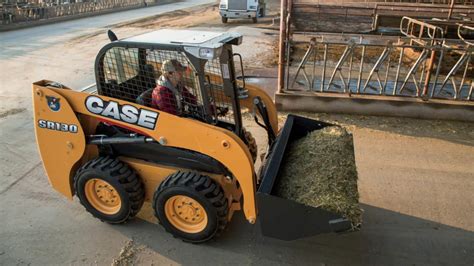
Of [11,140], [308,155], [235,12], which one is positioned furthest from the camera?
[235,12]

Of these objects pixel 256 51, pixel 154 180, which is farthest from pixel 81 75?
pixel 154 180

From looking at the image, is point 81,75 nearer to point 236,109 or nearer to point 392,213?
point 236,109

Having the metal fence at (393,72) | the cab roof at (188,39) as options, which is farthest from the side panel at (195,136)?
the metal fence at (393,72)

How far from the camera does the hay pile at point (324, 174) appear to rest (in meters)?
3.67

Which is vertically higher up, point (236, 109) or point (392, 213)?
point (236, 109)

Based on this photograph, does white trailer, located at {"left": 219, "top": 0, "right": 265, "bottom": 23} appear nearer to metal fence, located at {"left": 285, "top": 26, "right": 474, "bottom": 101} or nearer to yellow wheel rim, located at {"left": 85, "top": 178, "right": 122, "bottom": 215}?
metal fence, located at {"left": 285, "top": 26, "right": 474, "bottom": 101}

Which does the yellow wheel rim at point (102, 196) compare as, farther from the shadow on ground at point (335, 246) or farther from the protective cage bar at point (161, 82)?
the protective cage bar at point (161, 82)

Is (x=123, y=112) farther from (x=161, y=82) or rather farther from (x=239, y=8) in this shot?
(x=239, y=8)

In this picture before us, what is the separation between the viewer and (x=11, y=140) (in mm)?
6641

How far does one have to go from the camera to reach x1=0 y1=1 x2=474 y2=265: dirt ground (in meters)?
4.01

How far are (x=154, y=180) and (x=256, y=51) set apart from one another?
1004 centimetres

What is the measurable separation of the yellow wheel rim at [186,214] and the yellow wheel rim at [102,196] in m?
0.60

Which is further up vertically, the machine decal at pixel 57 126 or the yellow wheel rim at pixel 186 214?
the machine decal at pixel 57 126

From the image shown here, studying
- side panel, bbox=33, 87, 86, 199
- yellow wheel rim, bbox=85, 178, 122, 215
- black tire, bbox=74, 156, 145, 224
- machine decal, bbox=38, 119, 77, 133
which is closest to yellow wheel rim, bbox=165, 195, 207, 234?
black tire, bbox=74, 156, 145, 224
